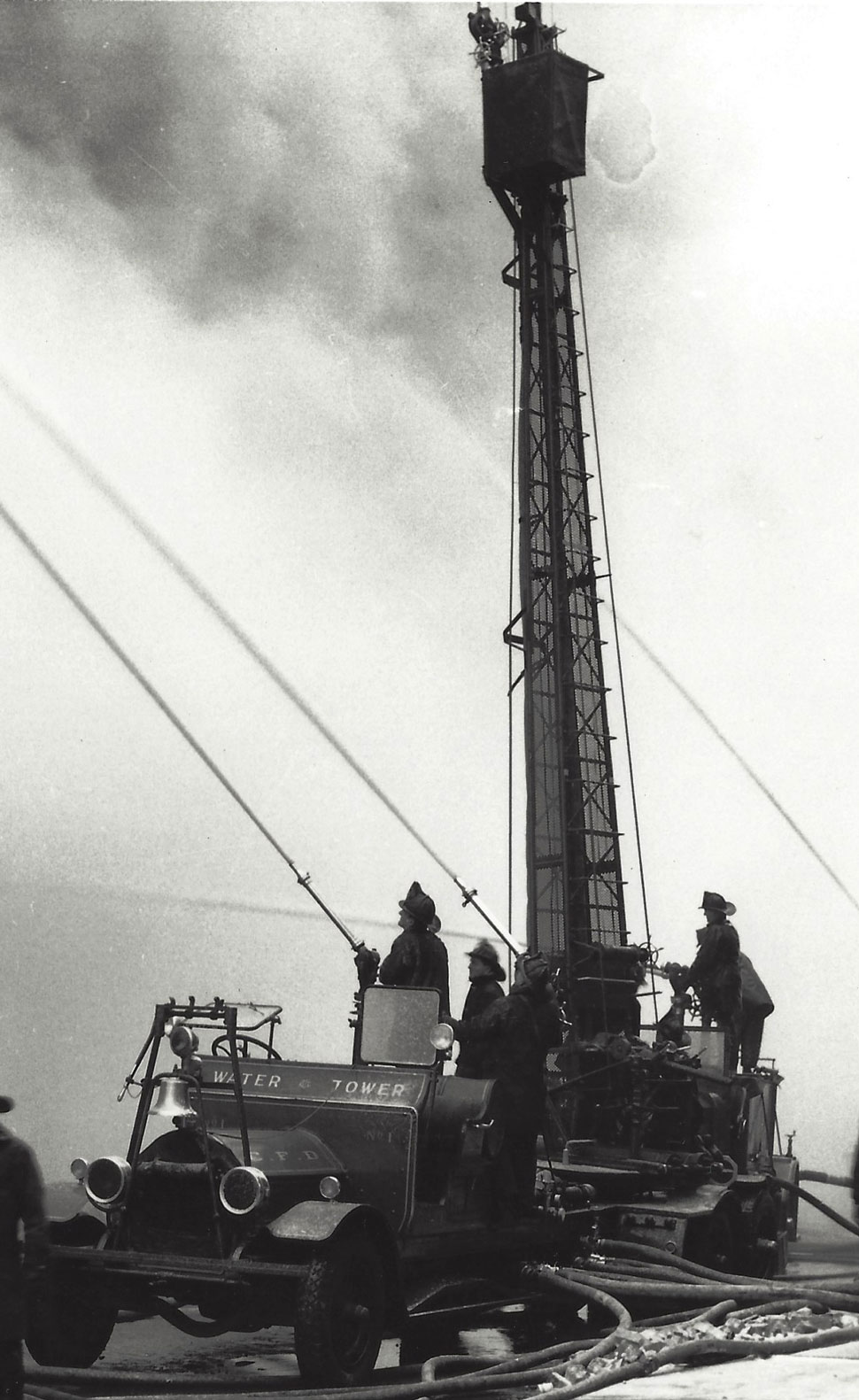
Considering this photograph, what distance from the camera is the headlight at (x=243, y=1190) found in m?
8.43

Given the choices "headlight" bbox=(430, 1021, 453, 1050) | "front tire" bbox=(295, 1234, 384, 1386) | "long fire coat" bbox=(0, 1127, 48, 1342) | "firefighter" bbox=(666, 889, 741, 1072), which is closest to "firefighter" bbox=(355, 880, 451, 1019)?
"headlight" bbox=(430, 1021, 453, 1050)

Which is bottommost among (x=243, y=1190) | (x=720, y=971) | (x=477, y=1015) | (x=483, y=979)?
(x=243, y=1190)

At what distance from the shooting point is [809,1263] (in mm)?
17188

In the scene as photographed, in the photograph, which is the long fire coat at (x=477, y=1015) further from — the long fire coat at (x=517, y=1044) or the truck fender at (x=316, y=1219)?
the truck fender at (x=316, y=1219)

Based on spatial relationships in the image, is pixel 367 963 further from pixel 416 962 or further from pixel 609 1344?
pixel 609 1344

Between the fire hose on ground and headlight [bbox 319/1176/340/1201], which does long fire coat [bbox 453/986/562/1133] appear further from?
headlight [bbox 319/1176/340/1201]

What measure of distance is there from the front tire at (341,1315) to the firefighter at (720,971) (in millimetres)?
7354

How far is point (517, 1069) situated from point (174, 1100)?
2.78 meters

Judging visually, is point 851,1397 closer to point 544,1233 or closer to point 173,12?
point 544,1233

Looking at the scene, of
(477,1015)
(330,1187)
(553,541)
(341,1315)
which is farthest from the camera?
(553,541)

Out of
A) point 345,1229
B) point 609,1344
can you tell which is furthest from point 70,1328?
point 609,1344

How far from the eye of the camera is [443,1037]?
9.80m

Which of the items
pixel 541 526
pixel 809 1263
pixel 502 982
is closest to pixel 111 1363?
pixel 502 982

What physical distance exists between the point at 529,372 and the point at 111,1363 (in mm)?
13167
